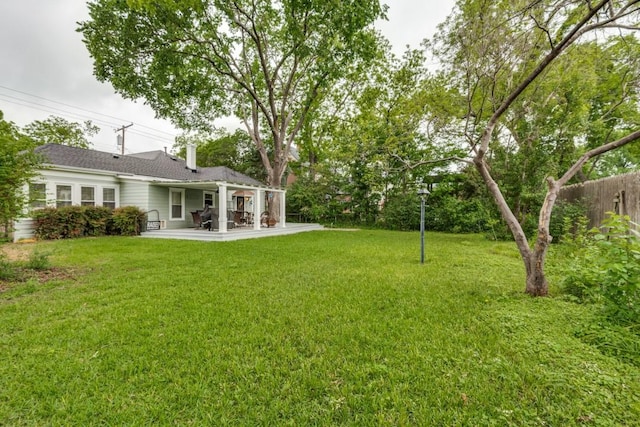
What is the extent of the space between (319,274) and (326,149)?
16.6 m

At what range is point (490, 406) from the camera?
5.66ft

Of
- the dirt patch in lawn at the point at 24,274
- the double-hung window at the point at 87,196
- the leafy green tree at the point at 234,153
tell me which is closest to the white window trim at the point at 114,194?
the double-hung window at the point at 87,196

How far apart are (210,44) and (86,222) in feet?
28.8

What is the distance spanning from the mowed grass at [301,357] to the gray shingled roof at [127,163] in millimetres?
8068

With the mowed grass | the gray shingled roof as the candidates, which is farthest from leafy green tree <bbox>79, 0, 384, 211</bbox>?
the mowed grass

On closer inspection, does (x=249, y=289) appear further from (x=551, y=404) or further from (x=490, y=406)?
(x=551, y=404)

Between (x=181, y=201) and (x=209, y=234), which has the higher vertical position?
(x=181, y=201)

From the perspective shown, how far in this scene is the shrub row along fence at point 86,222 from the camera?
30.4 ft

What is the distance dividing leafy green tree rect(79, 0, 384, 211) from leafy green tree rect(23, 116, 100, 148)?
1809cm

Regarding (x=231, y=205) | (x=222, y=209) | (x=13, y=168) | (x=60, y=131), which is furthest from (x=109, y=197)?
(x=60, y=131)

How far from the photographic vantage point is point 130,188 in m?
12.4

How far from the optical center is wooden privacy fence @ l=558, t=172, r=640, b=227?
5.42 m

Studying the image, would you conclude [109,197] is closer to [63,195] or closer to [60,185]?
[63,195]

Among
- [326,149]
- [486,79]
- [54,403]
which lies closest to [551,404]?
[54,403]
